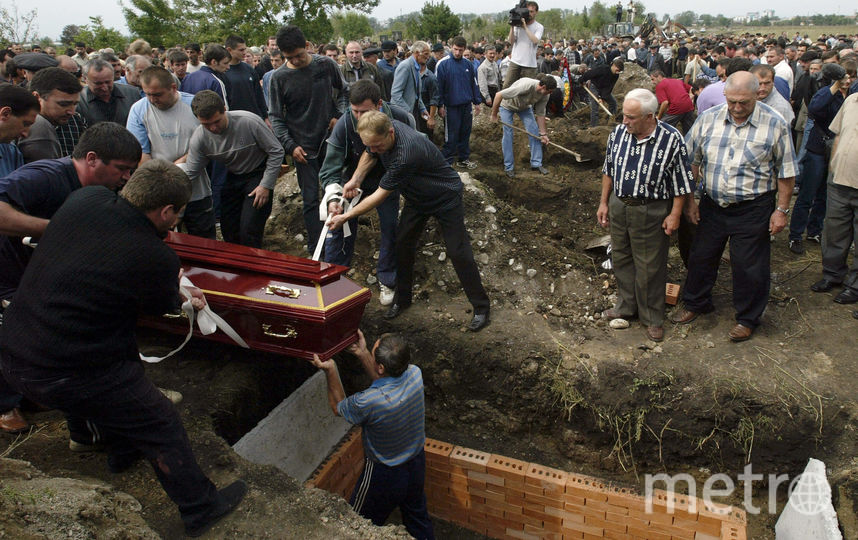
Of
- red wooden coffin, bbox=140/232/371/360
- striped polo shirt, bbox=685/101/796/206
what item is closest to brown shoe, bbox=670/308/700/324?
striped polo shirt, bbox=685/101/796/206

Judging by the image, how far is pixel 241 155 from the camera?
428 centimetres

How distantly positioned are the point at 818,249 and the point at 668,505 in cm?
340

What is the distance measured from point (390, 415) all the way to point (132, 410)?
1239 mm

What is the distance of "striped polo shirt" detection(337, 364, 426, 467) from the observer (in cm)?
299

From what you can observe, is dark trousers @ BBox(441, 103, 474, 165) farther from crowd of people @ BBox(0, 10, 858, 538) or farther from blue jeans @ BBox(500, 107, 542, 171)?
crowd of people @ BBox(0, 10, 858, 538)

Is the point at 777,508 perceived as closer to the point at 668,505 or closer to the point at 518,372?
the point at 668,505

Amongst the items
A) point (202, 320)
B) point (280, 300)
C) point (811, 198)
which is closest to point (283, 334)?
point (280, 300)

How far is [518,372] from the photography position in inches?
167

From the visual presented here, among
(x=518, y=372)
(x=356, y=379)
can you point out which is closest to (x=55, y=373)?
(x=356, y=379)

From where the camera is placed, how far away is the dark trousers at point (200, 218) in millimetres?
4449

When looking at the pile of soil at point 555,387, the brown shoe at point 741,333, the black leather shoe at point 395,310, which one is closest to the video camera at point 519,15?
the pile of soil at point 555,387

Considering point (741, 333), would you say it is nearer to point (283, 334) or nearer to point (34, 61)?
point (283, 334)

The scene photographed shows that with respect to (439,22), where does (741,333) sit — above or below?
below

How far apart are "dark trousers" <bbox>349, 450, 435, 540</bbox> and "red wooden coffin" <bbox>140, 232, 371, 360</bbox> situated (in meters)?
0.75
